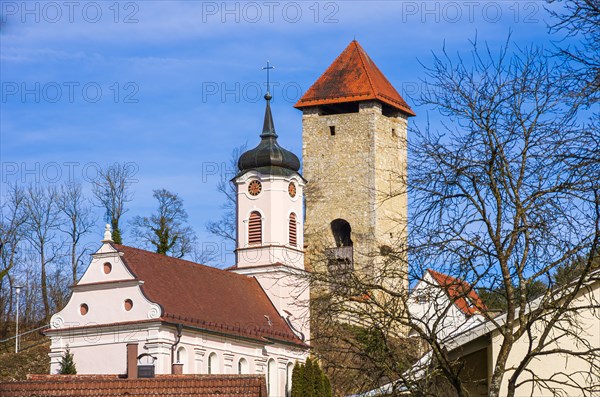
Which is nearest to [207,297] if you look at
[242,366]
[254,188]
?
[242,366]

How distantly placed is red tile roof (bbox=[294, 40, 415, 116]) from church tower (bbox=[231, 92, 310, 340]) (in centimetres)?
938

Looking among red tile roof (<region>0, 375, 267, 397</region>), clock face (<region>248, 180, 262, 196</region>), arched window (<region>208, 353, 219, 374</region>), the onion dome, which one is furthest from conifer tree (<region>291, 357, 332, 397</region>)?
red tile roof (<region>0, 375, 267, 397</region>)

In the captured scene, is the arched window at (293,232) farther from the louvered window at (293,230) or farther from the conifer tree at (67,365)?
the conifer tree at (67,365)

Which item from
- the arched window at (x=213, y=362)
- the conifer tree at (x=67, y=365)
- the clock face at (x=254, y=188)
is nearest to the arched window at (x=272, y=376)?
the arched window at (x=213, y=362)

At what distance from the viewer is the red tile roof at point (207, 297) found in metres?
49.7

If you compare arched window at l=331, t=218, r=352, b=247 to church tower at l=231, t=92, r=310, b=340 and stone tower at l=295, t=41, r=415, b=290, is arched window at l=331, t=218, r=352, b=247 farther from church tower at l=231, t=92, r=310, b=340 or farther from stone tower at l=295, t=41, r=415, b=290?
church tower at l=231, t=92, r=310, b=340

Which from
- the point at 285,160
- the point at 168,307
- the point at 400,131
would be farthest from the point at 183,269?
the point at 400,131

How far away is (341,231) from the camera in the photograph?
6706cm

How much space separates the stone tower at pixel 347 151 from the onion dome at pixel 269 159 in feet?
23.2

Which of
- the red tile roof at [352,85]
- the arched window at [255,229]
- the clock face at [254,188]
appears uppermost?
the red tile roof at [352,85]

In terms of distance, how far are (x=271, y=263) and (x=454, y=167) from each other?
43474 mm

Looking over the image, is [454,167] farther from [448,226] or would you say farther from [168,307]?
[168,307]

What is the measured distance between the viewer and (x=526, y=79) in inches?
553

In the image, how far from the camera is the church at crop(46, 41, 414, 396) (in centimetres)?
4884
